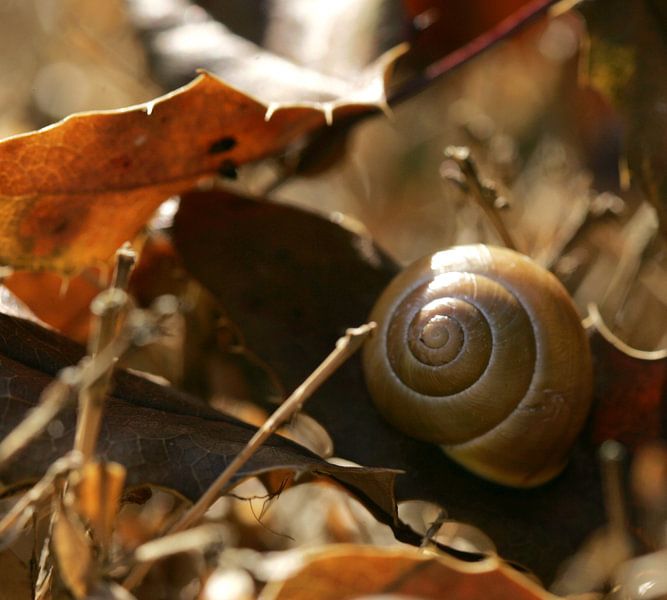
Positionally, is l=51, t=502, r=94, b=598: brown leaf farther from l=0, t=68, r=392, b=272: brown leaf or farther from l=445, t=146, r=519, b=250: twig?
l=445, t=146, r=519, b=250: twig

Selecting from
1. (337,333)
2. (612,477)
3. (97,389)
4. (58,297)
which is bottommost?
(612,477)

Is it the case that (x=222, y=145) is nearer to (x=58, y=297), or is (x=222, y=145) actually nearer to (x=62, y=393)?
(x=58, y=297)

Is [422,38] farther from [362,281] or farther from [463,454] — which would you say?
[463,454]

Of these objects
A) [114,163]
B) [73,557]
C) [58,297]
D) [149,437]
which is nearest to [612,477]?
[149,437]

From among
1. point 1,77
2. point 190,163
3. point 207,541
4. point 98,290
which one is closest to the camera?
point 207,541

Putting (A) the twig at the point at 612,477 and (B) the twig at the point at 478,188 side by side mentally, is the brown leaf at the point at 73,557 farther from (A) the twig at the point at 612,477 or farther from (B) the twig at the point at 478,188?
(B) the twig at the point at 478,188

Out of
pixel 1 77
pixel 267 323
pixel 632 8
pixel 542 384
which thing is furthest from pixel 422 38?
pixel 1 77
